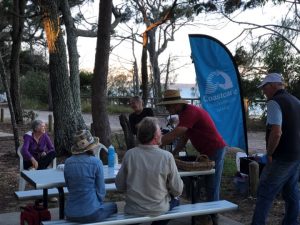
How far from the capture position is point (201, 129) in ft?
18.5

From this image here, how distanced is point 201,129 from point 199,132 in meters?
0.05

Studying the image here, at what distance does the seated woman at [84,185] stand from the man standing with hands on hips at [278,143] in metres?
1.66

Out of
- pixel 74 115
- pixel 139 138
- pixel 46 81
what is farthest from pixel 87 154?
pixel 46 81

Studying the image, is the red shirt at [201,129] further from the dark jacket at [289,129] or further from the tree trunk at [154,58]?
the tree trunk at [154,58]

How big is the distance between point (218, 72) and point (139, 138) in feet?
14.2

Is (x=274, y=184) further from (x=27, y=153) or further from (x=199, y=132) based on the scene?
(x=27, y=153)

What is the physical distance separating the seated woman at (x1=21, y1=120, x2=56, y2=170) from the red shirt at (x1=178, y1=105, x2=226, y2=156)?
2.64 meters

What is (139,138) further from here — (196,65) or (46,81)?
(46,81)

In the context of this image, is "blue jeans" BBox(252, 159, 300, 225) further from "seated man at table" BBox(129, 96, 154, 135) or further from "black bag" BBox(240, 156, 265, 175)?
"seated man at table" BBox(129, 96, 154, 135)

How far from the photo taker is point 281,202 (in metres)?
7.20

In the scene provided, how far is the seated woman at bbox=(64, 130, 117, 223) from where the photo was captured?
4.57m

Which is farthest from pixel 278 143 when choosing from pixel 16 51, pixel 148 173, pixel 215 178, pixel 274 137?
pixel 16 51

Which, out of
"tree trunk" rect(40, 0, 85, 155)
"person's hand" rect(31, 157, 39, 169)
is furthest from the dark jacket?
"tree trunk" rect(40, 0, 85, 155)

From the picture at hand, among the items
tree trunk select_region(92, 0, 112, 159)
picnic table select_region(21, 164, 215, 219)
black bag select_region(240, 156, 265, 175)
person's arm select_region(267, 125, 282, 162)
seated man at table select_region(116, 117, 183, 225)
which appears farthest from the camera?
tree trunk select_region(92, 0, 112, 159)
